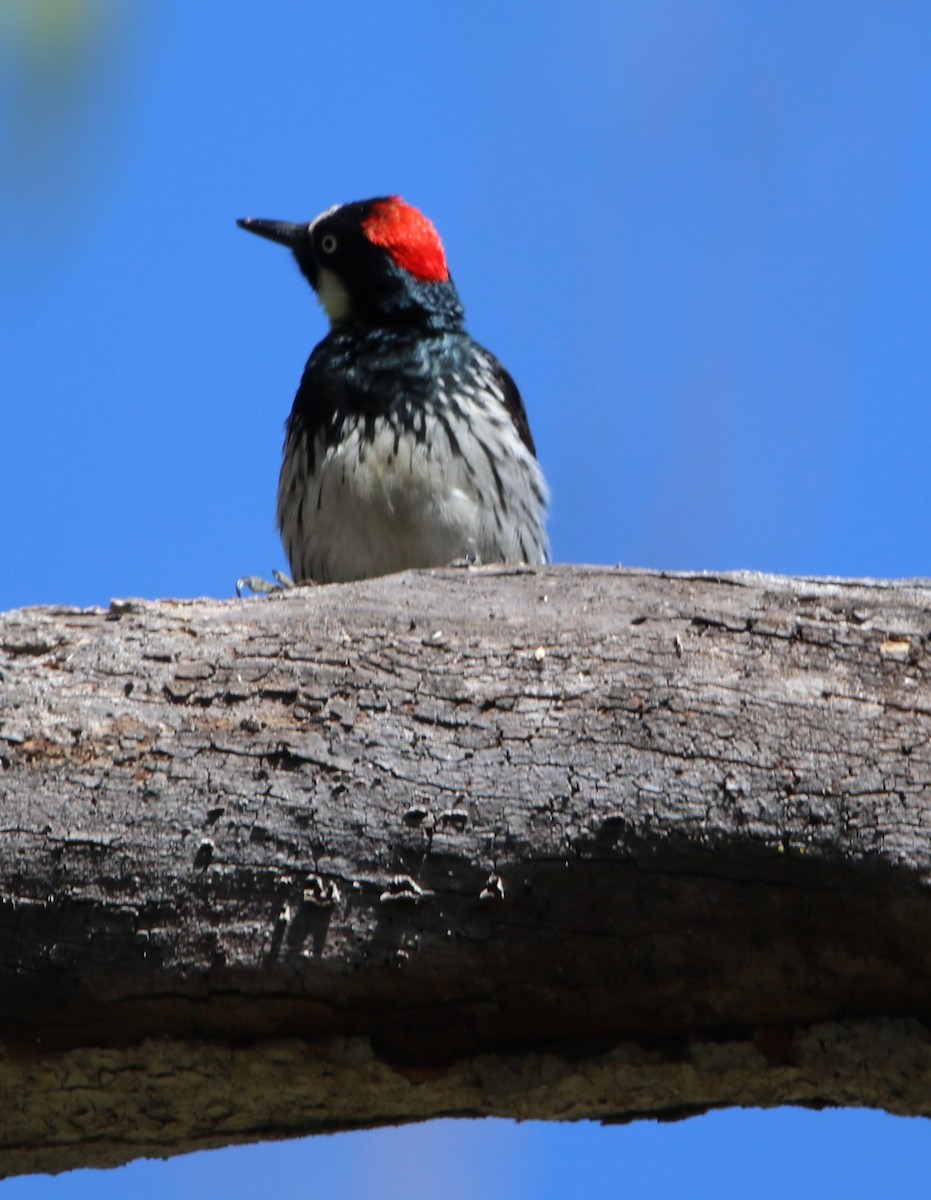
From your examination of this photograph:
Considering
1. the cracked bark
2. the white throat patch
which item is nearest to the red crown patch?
the white throat patch

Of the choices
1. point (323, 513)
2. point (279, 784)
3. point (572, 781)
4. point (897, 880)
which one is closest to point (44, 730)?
point (279, 784)

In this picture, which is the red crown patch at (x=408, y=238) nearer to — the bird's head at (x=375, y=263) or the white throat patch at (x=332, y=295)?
the bird's head at (x=375, y=263)

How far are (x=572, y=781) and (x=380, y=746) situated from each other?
0.35 m

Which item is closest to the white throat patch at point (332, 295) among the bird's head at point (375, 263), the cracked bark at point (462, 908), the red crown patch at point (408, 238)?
the bird's head at point (375, 263)

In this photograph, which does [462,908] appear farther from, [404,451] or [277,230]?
[277,230]

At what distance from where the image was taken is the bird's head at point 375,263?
5.79m

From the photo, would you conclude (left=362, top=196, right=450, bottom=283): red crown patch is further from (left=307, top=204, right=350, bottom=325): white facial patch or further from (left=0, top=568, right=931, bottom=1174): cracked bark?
(left=0, top=568, right=931, bottom=1174): cracked bark

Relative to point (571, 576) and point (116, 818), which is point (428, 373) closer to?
point (571, 576)

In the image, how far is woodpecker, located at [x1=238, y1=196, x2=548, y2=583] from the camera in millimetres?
5016

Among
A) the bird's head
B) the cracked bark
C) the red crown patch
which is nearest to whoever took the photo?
the cracked bark

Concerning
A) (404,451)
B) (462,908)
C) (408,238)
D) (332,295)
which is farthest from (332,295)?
(462,908)

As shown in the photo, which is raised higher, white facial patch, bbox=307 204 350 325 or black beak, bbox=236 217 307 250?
black beak, bbox=236 217 307 250

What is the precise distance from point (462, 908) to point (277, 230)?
437cm

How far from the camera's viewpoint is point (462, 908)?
2510 millimetres
